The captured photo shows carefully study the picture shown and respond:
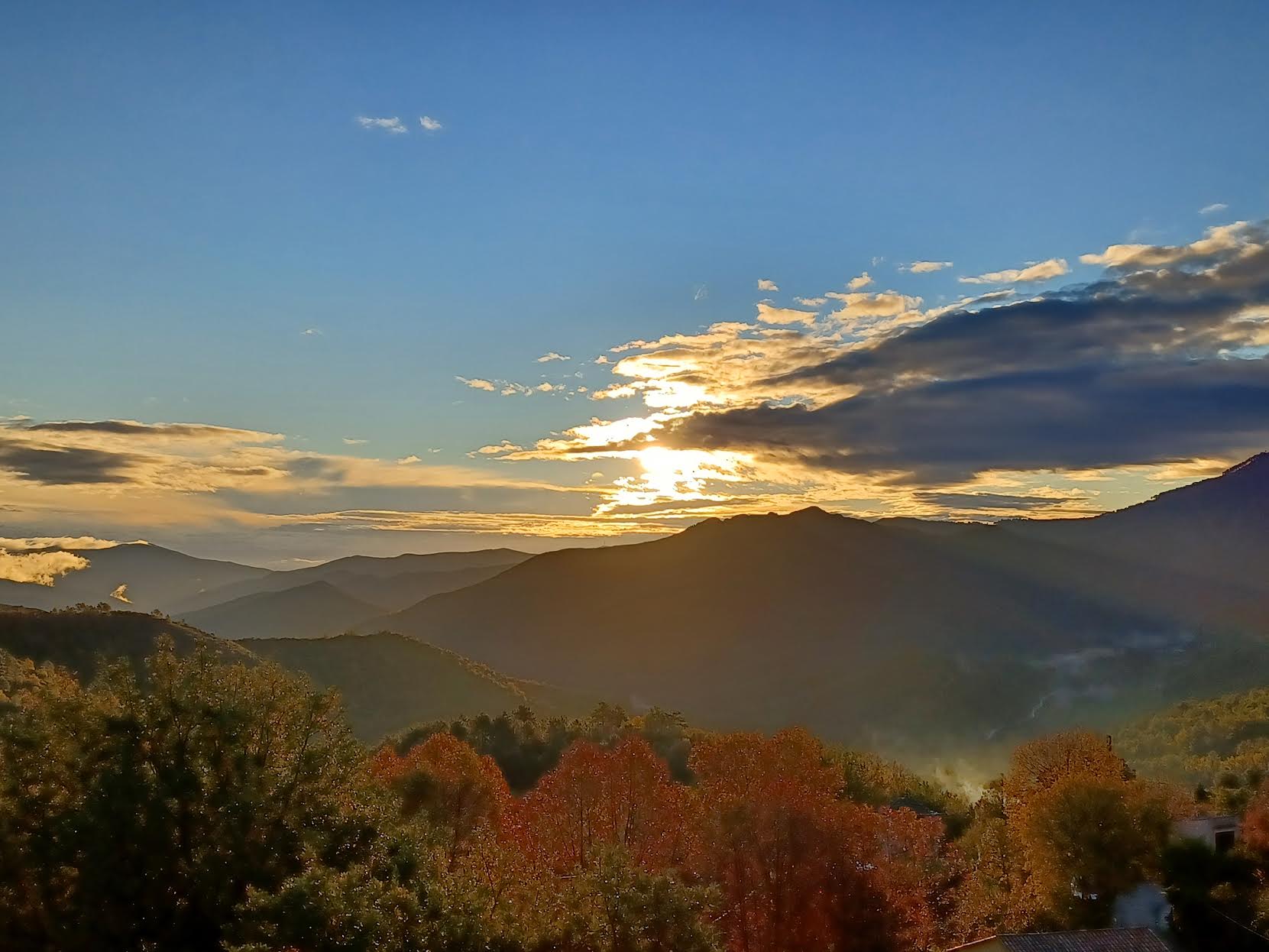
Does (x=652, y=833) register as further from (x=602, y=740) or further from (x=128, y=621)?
(x=128, y=621)

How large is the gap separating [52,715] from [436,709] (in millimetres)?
118957

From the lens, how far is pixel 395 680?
144875 mm

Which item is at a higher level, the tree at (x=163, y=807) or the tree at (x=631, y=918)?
the tree at (x=163, y=807)

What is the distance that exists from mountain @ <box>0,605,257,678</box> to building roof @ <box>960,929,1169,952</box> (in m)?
92.9

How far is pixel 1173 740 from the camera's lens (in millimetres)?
153000

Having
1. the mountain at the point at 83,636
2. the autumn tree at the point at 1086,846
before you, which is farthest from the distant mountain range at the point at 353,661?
the autumn tree at the point at 1086,846

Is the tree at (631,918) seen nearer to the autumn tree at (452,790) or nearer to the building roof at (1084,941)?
the building roof at (1084,941)

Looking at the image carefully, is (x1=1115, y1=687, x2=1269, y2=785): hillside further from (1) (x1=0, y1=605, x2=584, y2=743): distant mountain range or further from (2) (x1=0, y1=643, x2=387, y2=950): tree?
(2) (x1=0, y1=643, x2=387, y2=950): tree

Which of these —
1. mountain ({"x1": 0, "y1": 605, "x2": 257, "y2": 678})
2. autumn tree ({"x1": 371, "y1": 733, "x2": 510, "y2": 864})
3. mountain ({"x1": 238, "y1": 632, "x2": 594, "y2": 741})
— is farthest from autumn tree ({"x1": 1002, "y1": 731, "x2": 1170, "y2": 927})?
mountain ({"x1": 238, "y1": 632, "x2": 594, "y2": 741})

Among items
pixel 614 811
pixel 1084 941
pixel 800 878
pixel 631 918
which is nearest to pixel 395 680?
pixel 614 811

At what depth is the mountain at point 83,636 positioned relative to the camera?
100375mm

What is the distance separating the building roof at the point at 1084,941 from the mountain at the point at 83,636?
92.9 metres

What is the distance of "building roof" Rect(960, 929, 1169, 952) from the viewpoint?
32500 mm

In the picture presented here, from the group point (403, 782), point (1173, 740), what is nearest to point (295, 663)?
point (403, 782)
